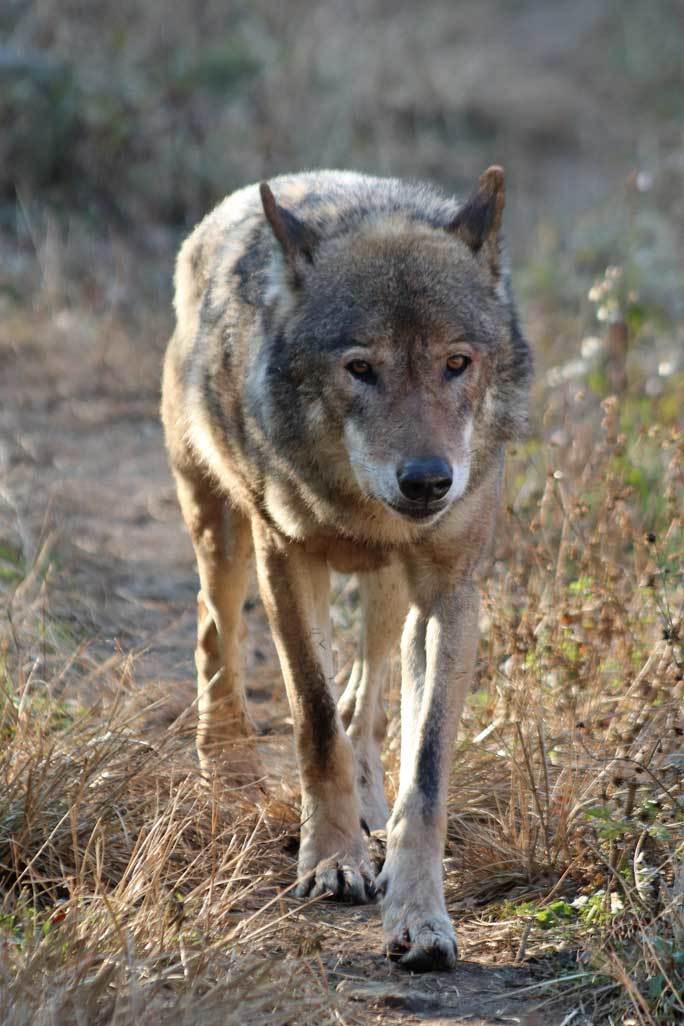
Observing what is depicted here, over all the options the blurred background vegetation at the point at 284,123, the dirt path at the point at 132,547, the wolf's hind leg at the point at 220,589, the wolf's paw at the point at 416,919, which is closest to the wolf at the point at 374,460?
the wolf's paw at the point at 416,919

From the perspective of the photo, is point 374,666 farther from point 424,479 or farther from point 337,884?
point 424,479

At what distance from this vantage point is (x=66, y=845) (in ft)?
13.5

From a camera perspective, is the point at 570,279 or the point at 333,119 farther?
the point at 333,119

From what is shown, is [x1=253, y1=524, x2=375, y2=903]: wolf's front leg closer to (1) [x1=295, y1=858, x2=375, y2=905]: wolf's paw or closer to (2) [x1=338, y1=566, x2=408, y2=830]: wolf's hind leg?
(1) [x1=295, y1=858, x2=375, y2=905]: wolf's paw

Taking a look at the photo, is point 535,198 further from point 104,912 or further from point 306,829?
point 104,912

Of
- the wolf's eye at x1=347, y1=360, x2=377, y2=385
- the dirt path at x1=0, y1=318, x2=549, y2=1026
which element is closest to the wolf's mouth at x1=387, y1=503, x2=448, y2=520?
the wolf's eye at x1=347, y1=360, x2=377, y2=385

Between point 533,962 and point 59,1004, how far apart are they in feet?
4.62

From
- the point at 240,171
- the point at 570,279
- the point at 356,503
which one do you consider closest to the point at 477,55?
the point at 240,171

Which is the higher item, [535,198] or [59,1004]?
[535,198]

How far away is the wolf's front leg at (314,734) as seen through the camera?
14.6 ft

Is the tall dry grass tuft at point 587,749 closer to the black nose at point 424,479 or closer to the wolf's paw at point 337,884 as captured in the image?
the wolf's paw at point 337,884

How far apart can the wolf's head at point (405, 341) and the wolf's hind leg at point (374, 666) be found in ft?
2.92

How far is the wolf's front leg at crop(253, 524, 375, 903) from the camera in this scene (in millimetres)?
4449

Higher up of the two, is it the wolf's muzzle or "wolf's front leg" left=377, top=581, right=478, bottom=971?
the wolf's muzzle
